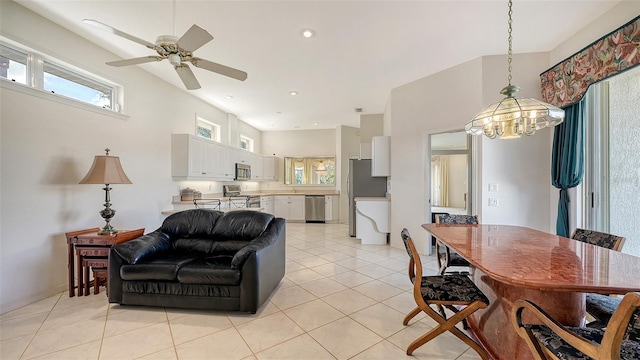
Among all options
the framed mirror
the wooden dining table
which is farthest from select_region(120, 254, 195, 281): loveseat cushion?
the framed mirror

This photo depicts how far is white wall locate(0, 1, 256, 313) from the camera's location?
2428 mm

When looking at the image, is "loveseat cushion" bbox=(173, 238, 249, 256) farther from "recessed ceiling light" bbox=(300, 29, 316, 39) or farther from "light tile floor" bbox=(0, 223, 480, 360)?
"recessed ceiling light" bbox=(300, 29, 316, 39)

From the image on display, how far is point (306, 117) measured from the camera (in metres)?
6.71

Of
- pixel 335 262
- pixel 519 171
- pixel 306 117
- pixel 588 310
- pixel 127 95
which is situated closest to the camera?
pixel 588 310

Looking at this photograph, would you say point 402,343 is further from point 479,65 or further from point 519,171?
point 479,65

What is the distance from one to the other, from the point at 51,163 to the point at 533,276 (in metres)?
4.24

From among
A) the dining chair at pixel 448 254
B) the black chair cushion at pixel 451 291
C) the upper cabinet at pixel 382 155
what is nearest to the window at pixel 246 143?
the upper cabinet at pixel 382 155

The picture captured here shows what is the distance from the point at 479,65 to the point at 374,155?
2210mm

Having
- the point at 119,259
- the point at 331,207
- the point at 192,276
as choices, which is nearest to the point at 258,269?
the point at 192,276

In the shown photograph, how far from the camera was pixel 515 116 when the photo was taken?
1945 mm

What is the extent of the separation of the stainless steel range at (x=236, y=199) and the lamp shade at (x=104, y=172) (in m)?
2.62

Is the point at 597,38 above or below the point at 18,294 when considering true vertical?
above

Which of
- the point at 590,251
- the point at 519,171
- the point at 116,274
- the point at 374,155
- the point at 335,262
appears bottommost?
the point at 335,262

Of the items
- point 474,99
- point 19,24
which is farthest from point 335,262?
point 19,24
